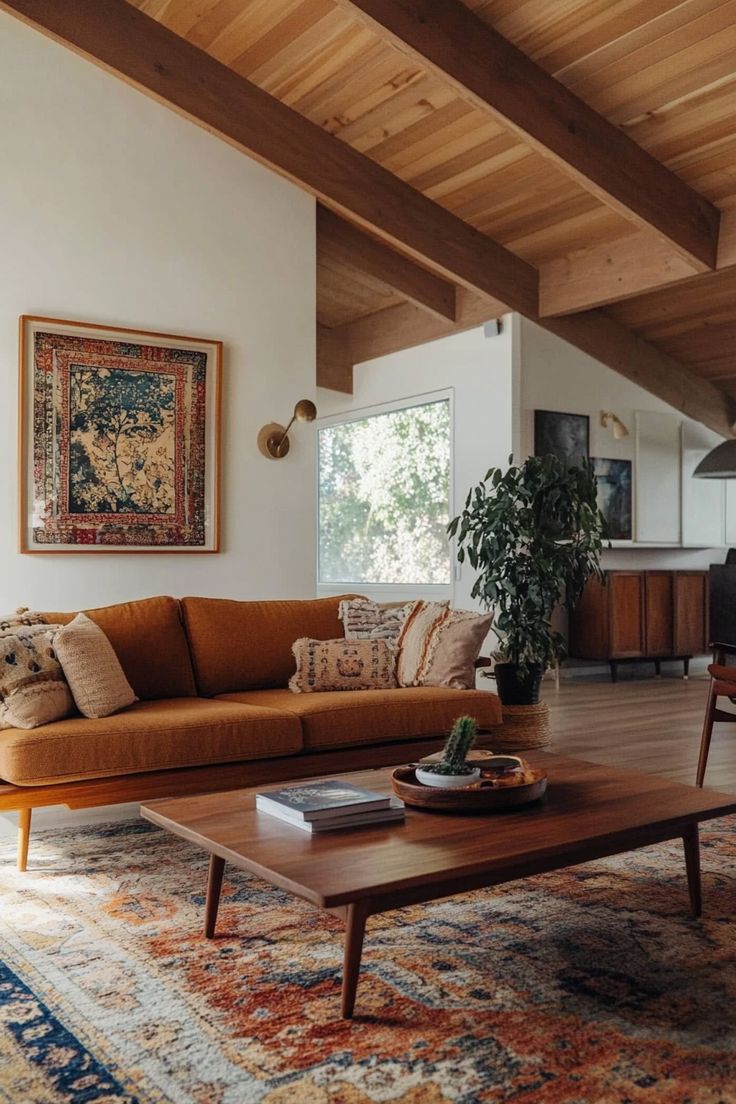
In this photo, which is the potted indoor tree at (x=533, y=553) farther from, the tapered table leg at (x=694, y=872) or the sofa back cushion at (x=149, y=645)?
the tapered table leg at (x=694, y=872)

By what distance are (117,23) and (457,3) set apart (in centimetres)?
173

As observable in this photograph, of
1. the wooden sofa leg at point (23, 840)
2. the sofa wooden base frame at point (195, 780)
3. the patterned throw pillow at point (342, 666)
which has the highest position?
the patterned throw pillow at point (342, 666)

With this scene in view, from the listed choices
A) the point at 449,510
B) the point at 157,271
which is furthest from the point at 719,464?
the point at 157,271

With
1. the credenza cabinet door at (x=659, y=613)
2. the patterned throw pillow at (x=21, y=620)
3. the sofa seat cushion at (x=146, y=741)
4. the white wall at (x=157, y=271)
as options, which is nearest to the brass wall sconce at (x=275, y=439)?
the white wall at (x=157, y=271)

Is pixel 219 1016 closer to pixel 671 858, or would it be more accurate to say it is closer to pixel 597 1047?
pixel 597 1047

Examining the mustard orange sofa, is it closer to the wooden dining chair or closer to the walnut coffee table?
the walnut coffee table

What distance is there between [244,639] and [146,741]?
103 cm

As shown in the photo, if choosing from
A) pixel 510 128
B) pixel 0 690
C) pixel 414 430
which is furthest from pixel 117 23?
pixel 414 430

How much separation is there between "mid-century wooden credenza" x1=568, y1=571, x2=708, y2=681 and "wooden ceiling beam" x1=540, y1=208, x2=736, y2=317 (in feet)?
6.79

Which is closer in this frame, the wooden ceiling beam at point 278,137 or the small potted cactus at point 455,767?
the small potted cactus at point 455,767

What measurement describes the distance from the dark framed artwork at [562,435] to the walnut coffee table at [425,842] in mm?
5061

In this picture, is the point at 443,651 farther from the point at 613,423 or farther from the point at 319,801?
the point at 613,423

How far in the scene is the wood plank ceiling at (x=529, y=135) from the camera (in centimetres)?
486

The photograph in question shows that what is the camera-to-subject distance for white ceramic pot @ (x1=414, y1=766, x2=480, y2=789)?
250 cm
